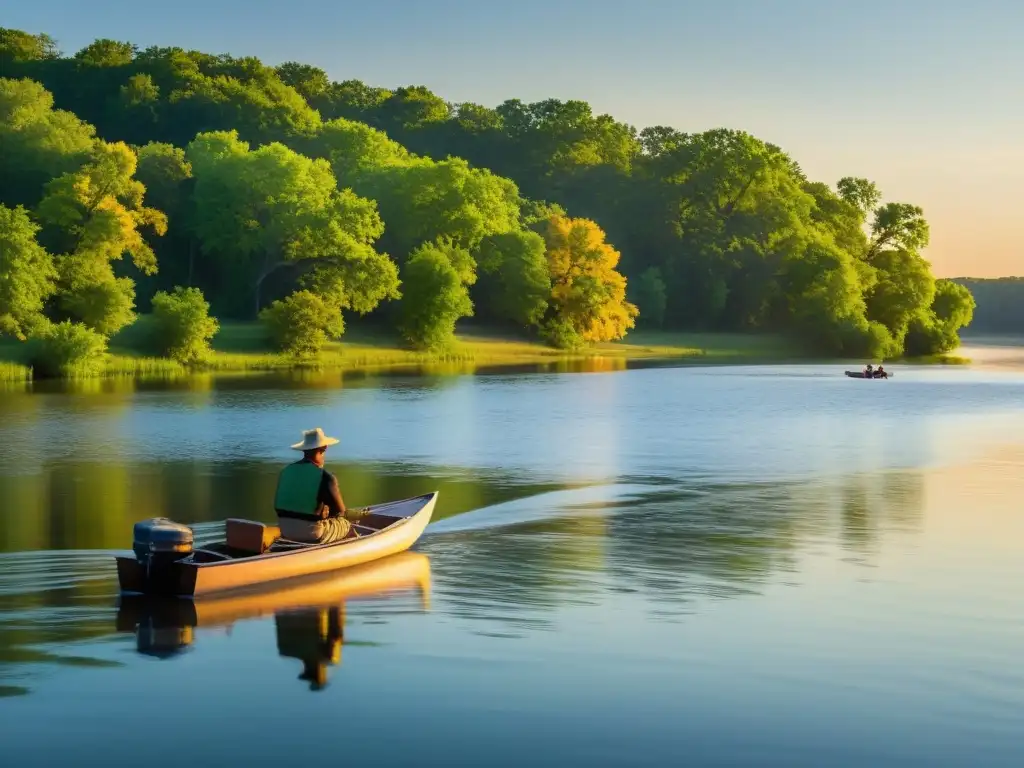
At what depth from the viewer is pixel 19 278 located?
70.1 m

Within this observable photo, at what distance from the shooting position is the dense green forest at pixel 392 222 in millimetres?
81125

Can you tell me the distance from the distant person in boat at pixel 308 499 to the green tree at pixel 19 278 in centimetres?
5510

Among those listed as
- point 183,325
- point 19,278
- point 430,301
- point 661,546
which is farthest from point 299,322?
point 661,546

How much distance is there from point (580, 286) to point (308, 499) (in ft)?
309

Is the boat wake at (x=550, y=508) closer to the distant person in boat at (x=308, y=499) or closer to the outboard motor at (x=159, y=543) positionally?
the distant person in boat at (x=308, y=499)

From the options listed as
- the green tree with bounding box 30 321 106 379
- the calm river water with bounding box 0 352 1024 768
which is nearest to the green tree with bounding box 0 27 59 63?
the green tree with bounding box 30 321 106 379

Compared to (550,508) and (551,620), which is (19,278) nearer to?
(550,508)

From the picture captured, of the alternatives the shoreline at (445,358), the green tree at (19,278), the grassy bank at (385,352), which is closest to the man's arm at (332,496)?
the shoreline at (445,358)

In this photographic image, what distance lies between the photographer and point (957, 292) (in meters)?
134

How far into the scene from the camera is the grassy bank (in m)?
76.6

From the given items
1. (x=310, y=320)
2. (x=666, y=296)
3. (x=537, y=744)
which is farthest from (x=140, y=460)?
(x=666, y=296)

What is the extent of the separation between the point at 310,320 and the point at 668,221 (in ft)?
200

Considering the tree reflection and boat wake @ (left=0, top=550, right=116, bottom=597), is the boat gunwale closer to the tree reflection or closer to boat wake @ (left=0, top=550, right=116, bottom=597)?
the tree reflection

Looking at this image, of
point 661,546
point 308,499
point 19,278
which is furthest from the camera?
point 19,278
